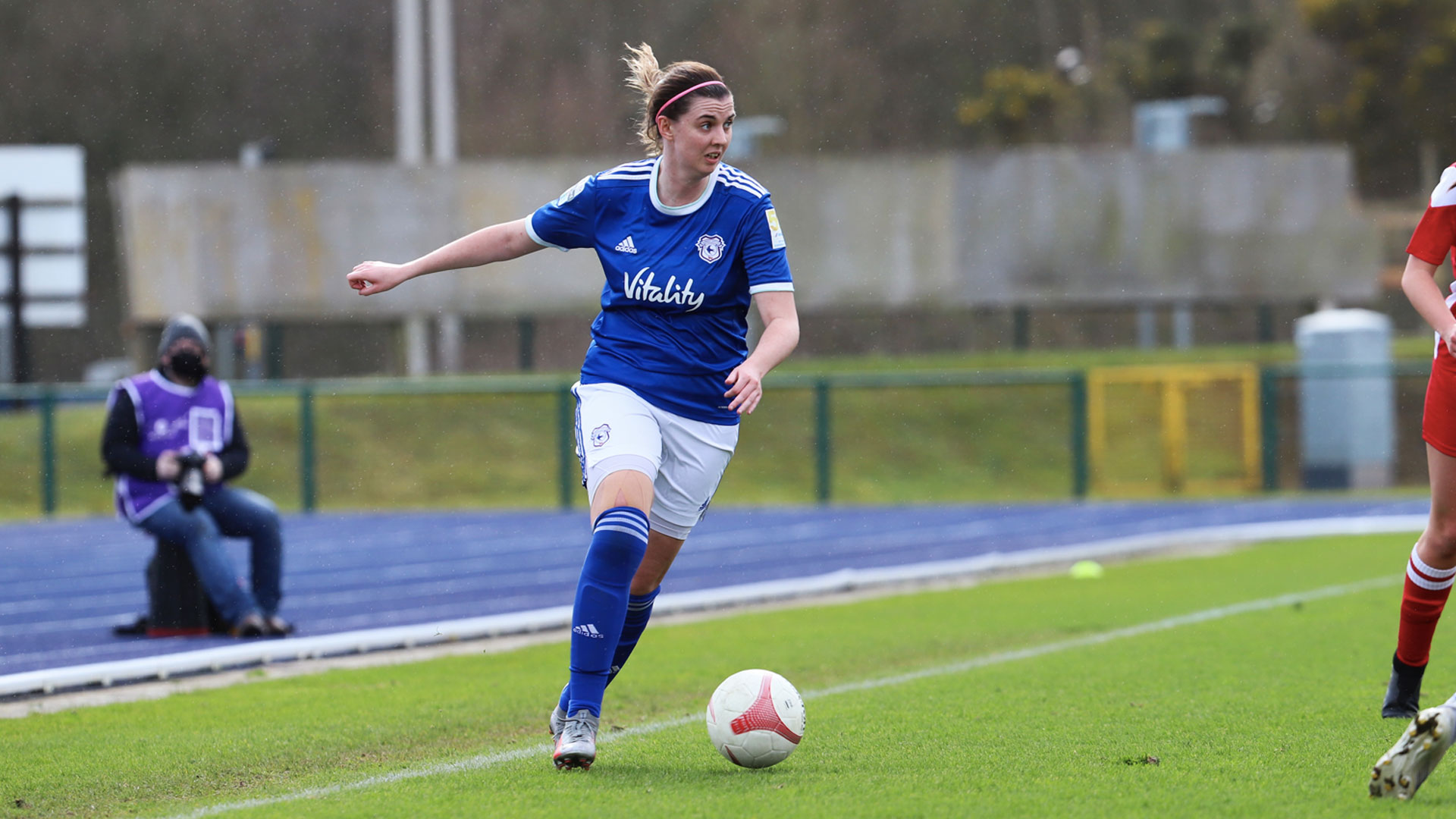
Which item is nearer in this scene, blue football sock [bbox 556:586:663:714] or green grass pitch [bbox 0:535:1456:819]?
green grass pitch [bbox 0:535:1456:819]

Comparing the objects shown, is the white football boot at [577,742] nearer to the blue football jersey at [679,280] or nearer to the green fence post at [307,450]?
the blue football jersey at [679,280]

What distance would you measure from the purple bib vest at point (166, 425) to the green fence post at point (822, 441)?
43.0ft

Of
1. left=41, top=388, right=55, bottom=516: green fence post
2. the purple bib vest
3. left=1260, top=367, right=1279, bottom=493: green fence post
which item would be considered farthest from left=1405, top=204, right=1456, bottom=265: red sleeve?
left=41, top=388, right=55, bottom=516: green fence post

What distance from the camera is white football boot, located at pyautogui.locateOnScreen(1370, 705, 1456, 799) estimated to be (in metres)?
4.32

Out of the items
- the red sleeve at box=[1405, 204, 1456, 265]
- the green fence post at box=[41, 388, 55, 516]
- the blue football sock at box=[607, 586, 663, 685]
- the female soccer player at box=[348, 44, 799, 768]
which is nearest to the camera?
the female soccer player at box=[348, 44, 799, 768]

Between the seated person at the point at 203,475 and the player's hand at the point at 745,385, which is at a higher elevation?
the player's hand at the point at 745,385

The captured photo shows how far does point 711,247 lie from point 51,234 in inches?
515

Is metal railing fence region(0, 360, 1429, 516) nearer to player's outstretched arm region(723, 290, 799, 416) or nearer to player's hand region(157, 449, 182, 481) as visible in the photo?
player's hand region(157, 449, 182, 481)

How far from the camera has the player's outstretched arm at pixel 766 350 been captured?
5047 millimetres

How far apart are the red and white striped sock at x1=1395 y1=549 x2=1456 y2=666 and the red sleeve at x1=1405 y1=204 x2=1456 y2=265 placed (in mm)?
1030

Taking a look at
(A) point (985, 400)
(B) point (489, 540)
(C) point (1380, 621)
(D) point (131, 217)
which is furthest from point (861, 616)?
(D) point (131, 217)

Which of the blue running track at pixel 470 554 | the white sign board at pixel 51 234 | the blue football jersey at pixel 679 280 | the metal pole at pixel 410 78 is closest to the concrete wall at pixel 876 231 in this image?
the metal pole at pixel 410 78

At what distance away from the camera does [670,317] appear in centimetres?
543

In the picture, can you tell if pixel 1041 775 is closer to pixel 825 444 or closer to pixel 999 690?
pixel 999 690
